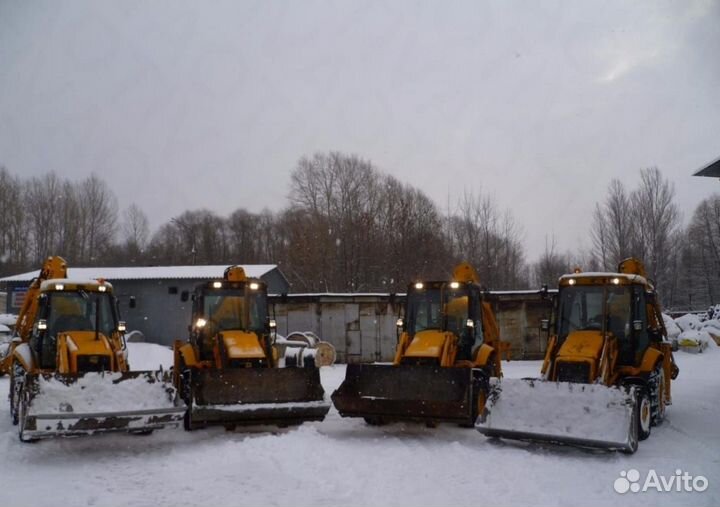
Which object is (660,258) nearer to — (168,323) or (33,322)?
(168,323)

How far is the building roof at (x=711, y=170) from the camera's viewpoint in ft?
52.8

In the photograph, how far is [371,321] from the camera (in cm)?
2442

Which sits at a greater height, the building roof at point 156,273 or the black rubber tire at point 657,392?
the building roof at point 156,273

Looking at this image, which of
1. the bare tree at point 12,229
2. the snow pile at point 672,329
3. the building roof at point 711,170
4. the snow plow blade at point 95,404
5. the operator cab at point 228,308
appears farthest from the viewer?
the bare tree at point 12,229

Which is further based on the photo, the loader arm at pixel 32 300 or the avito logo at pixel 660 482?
the loader arm at pixel 32 300

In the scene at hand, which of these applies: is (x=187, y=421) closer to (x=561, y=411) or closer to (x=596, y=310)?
(x=561, y=411)

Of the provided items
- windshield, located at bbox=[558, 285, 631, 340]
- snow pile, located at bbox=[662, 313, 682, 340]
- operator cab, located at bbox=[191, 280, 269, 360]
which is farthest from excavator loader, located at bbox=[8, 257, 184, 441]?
snow pile, located at bbox=[662, 313, 682, 340]

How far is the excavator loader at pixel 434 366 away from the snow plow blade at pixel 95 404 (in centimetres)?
276

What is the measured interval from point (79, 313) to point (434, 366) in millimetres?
5988

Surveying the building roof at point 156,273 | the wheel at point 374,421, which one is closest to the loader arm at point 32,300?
the wheel at point 374,421

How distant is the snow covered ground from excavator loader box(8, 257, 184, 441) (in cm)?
54

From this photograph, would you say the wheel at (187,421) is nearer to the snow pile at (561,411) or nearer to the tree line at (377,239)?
the snow pile at (561,411)

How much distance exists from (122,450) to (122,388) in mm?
911

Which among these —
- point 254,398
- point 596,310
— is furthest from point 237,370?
point 596,310
